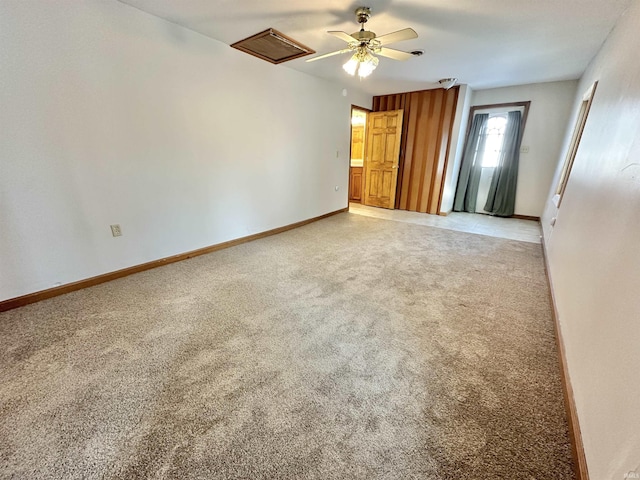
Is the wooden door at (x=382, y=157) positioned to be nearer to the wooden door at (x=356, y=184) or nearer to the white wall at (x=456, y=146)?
the wooden door at (x=356, y=184)

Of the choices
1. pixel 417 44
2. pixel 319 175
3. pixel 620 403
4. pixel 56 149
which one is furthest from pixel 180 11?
pixel 620 403

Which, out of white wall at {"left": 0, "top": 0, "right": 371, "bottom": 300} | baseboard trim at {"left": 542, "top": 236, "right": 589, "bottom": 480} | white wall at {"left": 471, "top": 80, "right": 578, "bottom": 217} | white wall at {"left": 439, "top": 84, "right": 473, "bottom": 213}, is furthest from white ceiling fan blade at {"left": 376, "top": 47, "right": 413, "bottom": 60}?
white wall at {"left": 471, "top": 80, "right": 578, "bottom": 217}

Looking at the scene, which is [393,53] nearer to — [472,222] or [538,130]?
[472,222]

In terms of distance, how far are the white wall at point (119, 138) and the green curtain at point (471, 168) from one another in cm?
377

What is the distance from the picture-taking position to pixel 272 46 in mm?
2689

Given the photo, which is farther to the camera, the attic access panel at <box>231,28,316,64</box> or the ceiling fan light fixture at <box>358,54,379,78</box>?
the attic access panel at <box>231,28,316,64</box>

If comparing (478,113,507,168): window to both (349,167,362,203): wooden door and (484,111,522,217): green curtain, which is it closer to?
(484,111,522,217): green curtain

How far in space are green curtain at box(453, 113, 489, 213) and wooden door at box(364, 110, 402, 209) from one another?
4.47 ft

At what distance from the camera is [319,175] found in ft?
15.3

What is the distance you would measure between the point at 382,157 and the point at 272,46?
11.5 ft

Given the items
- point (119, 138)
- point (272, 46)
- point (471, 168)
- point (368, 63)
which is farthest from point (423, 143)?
point (119, 138)

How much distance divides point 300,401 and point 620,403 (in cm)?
121

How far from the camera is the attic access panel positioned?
242 centimetres

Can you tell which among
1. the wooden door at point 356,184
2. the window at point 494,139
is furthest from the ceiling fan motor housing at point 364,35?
the window at point 494,139
